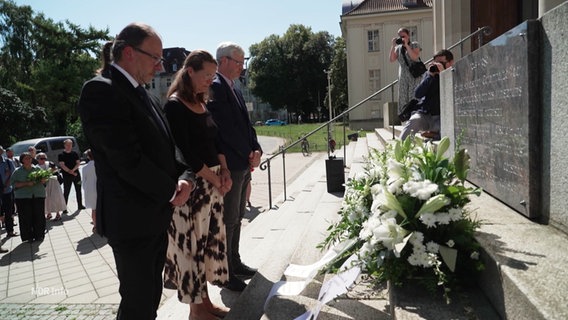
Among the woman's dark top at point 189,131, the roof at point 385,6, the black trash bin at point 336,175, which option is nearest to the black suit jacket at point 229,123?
the woman's dark top at point 189,131

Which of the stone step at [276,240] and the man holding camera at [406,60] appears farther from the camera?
the man holding camera at [406,60]

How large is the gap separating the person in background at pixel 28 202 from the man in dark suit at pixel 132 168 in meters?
6.89

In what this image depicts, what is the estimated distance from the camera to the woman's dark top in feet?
9.68

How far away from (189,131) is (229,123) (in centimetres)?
57

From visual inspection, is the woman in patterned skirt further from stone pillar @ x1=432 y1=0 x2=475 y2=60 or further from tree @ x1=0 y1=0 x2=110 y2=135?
tree @ x1=0 y1=0 x2=110 y2=135

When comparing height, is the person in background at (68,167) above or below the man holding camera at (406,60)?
below

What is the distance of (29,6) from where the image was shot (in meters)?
37.5

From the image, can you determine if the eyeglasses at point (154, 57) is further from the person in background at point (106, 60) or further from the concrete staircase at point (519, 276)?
the concrete staircase at point (519, 276)

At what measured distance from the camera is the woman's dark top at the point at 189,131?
2951 mm

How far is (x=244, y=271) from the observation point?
3830mm

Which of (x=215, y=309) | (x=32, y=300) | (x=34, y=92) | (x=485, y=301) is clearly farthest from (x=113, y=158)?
(x=34, y=92)

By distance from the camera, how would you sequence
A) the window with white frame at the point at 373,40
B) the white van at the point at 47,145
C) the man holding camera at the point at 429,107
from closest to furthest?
the man holding camera at the point at 429,107 < the white van at the point at 47,145 < the window with white frame at the point at 373,40

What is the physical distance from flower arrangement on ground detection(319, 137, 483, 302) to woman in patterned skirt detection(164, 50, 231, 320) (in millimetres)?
1078

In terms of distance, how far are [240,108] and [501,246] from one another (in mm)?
2273
